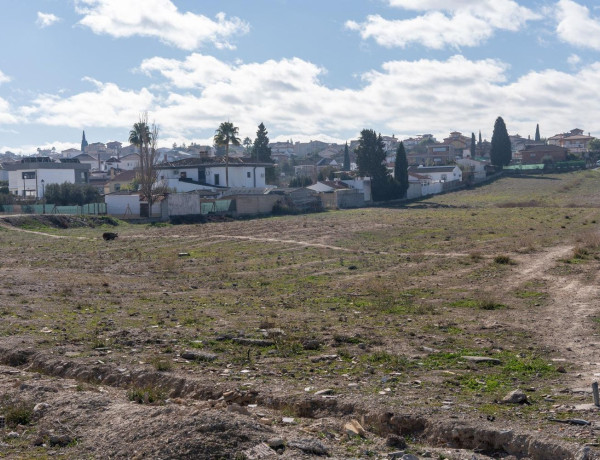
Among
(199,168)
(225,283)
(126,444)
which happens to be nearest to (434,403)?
(126,444)

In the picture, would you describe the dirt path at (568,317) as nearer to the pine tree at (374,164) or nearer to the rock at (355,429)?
the rock at (355,429)

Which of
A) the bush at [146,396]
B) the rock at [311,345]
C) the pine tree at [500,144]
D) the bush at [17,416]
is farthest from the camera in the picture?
the pine tree at [500,144]

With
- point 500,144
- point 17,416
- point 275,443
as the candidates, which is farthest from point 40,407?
point 500,144

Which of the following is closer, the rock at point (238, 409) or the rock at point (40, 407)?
the rock at point (238, 409)

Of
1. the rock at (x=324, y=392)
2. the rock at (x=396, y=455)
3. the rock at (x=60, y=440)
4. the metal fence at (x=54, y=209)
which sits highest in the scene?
the metal fence at (x=54, y=209)

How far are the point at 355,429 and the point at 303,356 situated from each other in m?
4.44

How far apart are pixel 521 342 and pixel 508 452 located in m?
6.44

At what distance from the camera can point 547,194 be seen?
9200 centimetres

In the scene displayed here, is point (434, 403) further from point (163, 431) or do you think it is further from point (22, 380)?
point (22, 380)

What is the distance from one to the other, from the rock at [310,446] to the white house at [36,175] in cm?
9077

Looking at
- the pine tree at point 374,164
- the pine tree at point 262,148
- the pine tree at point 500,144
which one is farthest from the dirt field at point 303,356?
the pine tree at point 500,144

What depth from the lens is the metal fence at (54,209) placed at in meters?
71.2

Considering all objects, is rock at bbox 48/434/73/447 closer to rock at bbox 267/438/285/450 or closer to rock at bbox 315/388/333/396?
rock at bbox 267/438/285/450

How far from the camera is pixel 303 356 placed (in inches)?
561
